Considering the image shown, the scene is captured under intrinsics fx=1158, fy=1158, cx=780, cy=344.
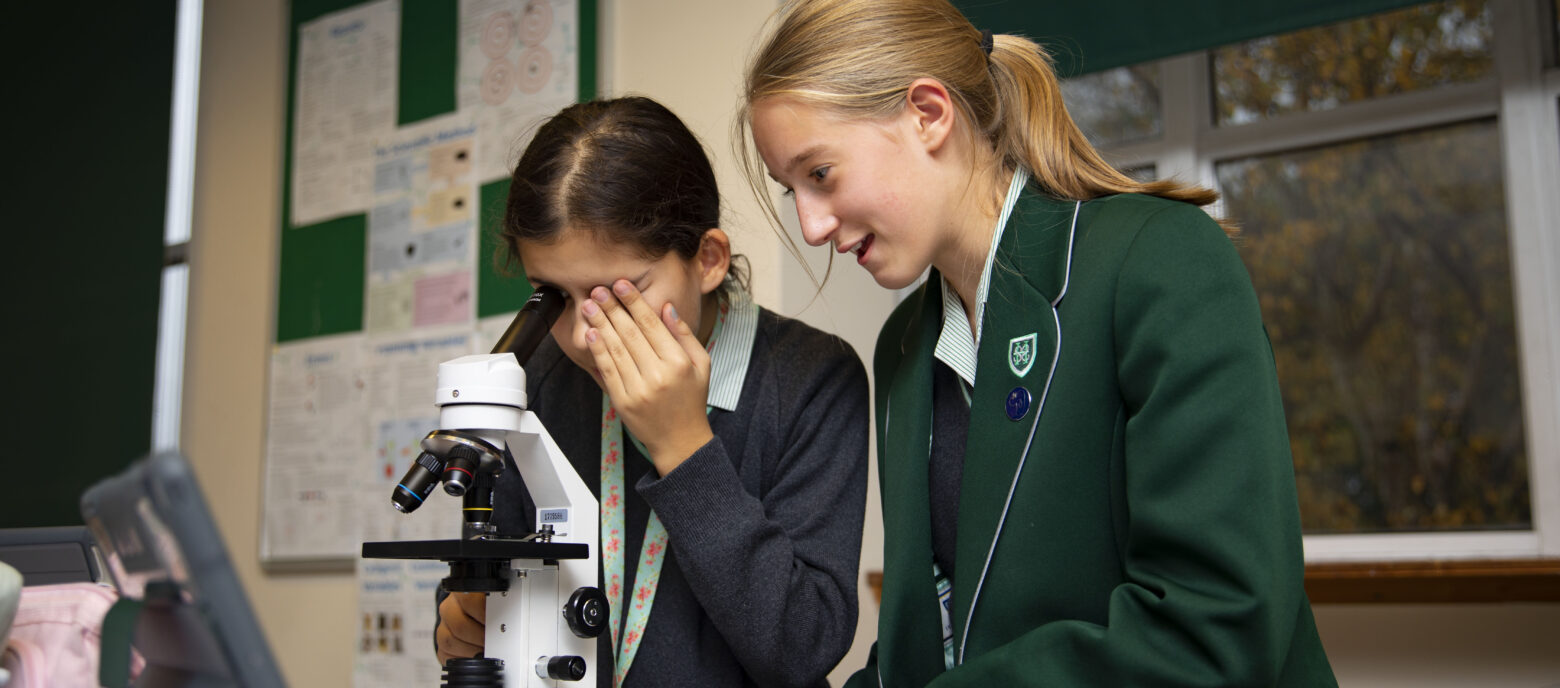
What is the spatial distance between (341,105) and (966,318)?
2.38 meters

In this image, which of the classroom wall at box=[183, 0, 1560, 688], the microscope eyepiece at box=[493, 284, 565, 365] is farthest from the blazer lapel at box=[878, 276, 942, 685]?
the classroom wall at box=[183, 0, 1560, 688]

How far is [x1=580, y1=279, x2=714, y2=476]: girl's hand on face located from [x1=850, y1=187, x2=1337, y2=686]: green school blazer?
0.22 meters

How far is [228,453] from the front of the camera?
3.18 metres

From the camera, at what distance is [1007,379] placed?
3.38ft

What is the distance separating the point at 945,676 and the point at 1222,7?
5.24ft

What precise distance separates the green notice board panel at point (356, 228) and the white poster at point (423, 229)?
0.04 m

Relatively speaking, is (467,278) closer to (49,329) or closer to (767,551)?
(49,329)

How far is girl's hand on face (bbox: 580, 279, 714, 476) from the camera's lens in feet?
3.78

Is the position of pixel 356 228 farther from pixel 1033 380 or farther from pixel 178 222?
pixel 1033 380

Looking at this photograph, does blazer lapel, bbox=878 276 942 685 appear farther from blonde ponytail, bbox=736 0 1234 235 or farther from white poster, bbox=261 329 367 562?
white poster, bbox=261 329 367 562

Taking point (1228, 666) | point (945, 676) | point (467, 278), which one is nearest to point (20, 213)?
point (467, 278)

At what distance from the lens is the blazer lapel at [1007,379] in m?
1.00

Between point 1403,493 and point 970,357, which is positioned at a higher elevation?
point 970,357

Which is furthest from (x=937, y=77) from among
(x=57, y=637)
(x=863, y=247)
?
(x=57, y=637)
